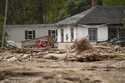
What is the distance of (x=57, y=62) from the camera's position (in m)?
13.5

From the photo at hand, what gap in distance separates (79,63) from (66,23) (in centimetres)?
3267

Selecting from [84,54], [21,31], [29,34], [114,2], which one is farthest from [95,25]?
[84,54]

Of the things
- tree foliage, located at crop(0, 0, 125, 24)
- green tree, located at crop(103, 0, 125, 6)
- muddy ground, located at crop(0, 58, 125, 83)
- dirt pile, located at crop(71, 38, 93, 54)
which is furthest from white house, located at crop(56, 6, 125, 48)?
muddy ground, located at crop(0, 58, 125, 83)

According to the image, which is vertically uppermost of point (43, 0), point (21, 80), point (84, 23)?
point (43, 0)

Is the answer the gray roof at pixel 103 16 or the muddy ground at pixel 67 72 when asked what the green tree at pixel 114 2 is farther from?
the muddy ground at pixel 67 72

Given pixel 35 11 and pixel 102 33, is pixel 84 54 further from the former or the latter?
pixel 35 11

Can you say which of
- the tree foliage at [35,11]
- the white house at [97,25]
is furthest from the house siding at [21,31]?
the tree foliage at [35,11]

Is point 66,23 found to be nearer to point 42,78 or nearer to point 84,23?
point 84,23

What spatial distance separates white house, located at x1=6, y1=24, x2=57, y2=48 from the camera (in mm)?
50906

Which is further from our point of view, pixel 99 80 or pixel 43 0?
pixel 43 0

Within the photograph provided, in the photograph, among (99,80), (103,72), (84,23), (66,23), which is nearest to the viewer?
(99,80)

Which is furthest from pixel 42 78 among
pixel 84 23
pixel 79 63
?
pixel 84 23

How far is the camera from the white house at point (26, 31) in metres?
50.9

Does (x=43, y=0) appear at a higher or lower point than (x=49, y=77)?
higher
